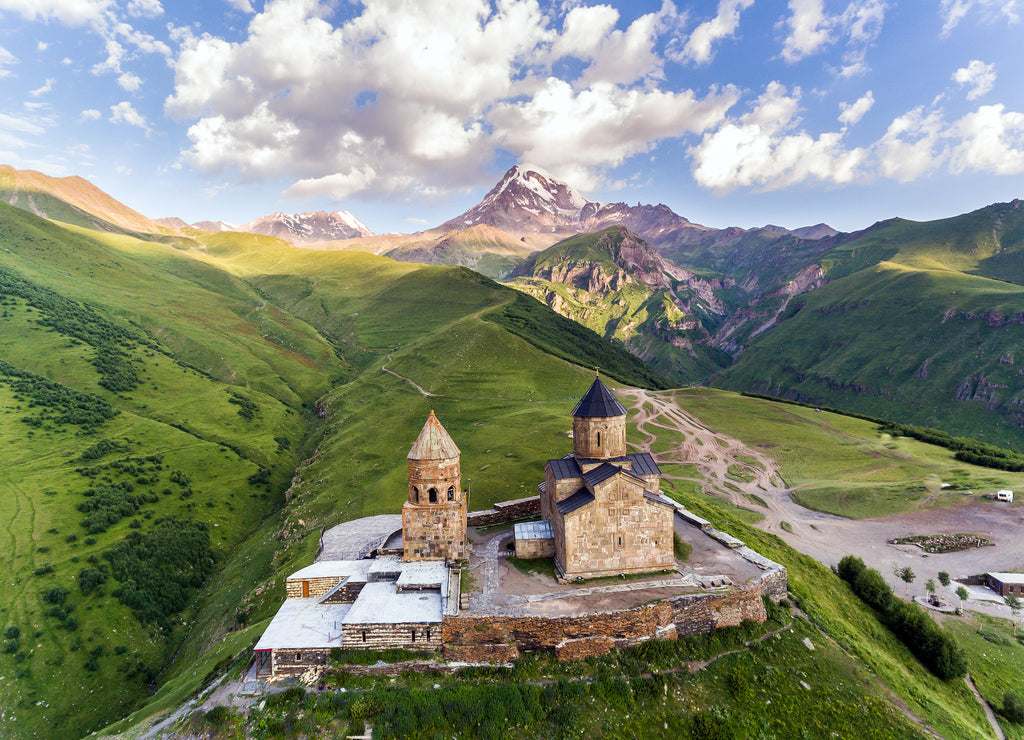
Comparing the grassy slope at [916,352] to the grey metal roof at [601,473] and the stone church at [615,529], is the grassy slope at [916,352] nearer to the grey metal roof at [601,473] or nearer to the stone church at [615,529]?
the stone church at [615,529]

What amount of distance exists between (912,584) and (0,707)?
6975cm

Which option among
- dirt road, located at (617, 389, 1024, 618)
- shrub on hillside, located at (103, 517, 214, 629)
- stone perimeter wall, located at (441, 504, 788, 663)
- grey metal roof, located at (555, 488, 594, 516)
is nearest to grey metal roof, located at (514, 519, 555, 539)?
grey metal roof, located at (555, 488, 594, 516)

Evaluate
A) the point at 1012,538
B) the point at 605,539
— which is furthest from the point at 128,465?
the point at 1012,538

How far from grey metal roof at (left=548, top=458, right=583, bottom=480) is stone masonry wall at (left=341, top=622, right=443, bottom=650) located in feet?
36.3

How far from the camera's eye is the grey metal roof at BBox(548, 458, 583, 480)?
2827 centimetres

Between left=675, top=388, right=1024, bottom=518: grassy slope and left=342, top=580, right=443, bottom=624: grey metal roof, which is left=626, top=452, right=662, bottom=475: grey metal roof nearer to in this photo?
left=342, top=580, right=443, bottom=624: grey metal roof

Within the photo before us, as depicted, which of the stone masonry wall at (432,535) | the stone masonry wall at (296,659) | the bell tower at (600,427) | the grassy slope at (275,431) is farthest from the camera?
the grassy slope at (275,431)

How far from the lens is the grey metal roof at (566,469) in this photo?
92.7 ft

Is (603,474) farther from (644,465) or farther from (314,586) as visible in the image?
(314,586)

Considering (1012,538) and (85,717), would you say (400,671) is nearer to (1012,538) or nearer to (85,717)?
(85,717)

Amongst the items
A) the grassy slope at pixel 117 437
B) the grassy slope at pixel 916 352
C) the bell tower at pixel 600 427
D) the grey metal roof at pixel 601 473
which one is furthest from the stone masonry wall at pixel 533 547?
the grassy slope at pixel 916 352

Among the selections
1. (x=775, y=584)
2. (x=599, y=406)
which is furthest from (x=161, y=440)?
(x=775, y=584)

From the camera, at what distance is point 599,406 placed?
2931 cm

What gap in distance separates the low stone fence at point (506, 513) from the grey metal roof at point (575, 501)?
667 centimetres
